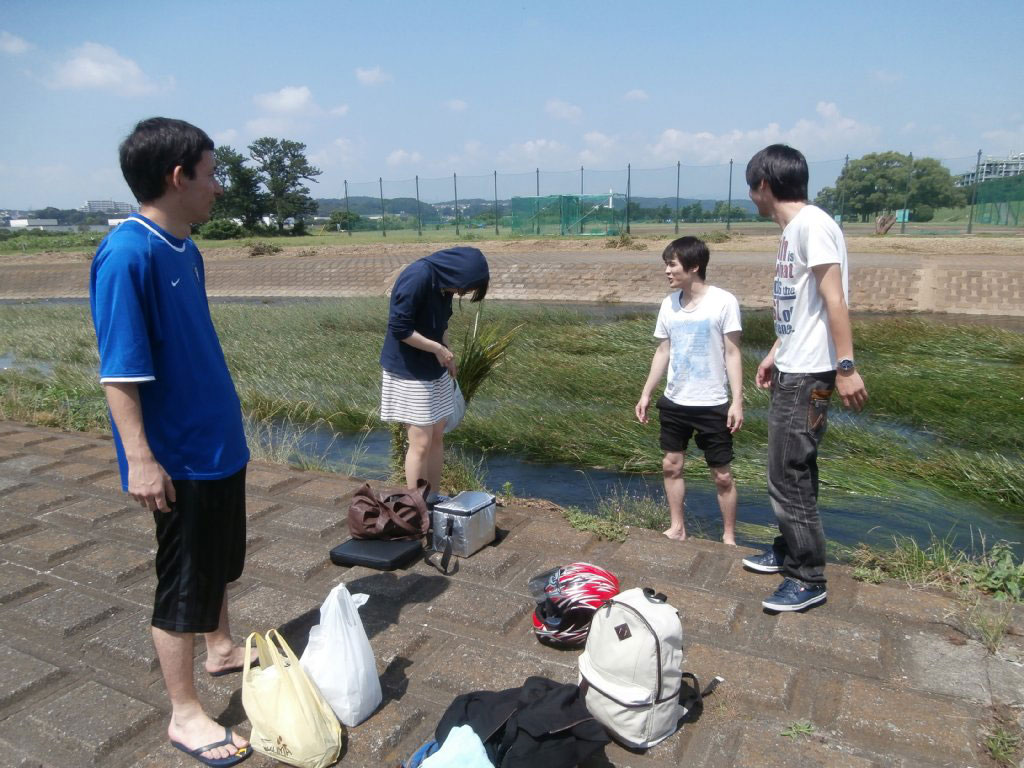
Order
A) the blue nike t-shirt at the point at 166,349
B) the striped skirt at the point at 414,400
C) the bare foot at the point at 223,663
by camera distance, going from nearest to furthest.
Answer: the blue nike t-shirt at the point at 166,349 < the bare foot at the point at 223,663 < the striped skirt at the point at 414,400

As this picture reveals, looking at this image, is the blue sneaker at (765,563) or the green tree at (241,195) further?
the green tree at (241,195)

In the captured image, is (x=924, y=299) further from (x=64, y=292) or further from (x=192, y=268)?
(x=64, y=292)

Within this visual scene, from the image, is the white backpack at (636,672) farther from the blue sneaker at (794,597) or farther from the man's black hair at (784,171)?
the man's black hair at (784,171)

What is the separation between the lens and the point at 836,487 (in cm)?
539

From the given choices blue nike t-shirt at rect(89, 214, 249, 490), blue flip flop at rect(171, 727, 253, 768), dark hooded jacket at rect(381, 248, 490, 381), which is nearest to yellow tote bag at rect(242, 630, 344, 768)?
blue flip flop at rect(171, 727, 253, 768)

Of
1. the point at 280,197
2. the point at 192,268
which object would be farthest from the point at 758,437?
the point at 280,197

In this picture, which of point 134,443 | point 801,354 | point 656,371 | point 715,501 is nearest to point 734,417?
point 656,371

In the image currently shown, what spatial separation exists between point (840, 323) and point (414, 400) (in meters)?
2.03

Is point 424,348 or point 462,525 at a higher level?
point 424,348

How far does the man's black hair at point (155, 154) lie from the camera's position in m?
2.12

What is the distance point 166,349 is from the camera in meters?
2.16

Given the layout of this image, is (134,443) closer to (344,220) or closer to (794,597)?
(794,597)

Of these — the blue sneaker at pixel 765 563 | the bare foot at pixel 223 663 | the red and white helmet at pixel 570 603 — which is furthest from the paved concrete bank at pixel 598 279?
the bare foot at pixel 223 663

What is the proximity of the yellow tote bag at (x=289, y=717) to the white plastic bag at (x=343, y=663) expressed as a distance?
99 millimetres
